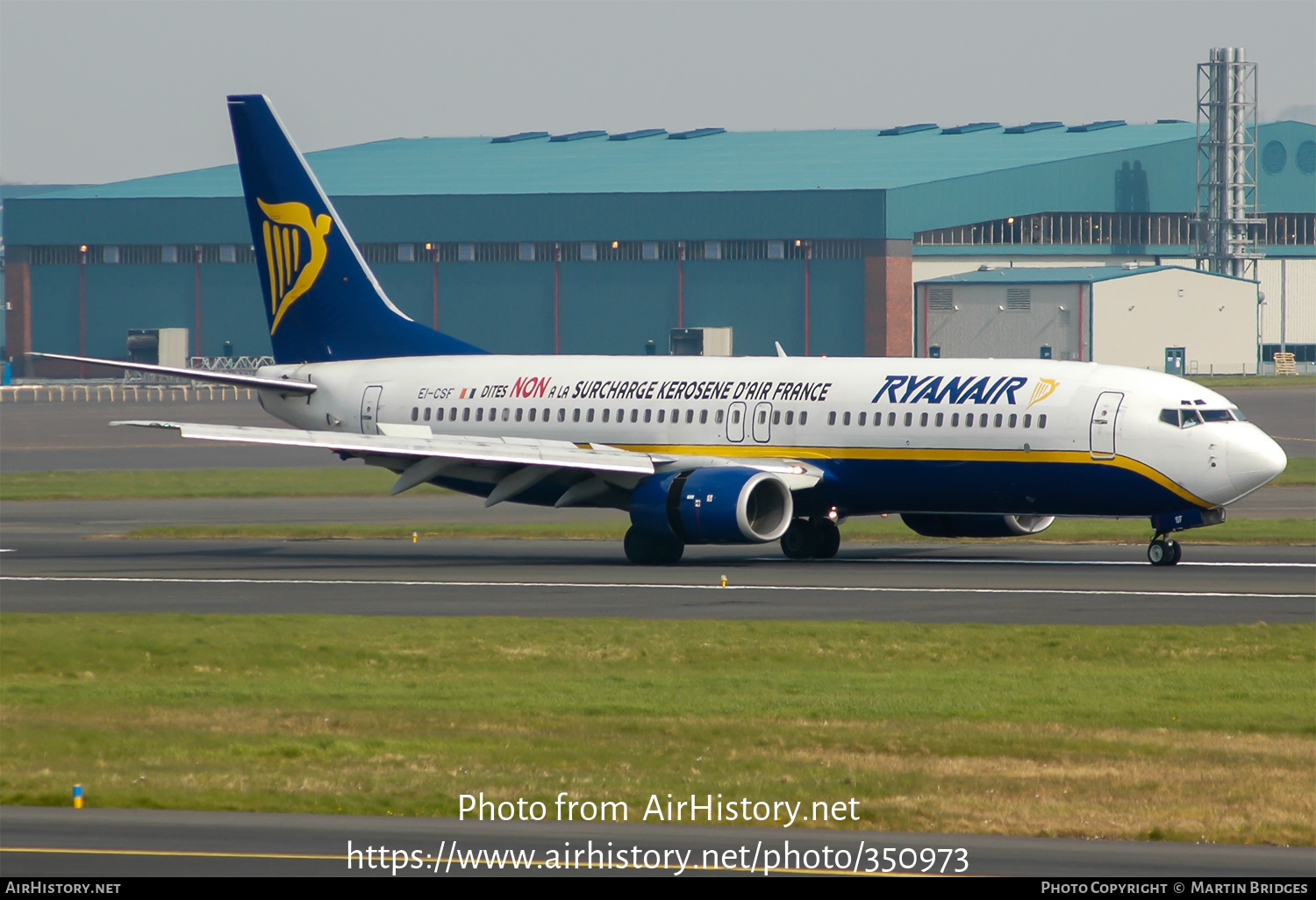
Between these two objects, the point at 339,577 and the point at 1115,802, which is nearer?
the point at 1115,802

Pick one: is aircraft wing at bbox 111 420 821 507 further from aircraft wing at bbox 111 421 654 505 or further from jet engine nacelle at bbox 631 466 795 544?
jet engine nacelle at bbox 631 466 795 544

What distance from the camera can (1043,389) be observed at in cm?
3950

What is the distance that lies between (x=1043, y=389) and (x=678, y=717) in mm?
19608

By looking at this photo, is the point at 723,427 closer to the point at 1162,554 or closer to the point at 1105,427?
the point at 1105,427

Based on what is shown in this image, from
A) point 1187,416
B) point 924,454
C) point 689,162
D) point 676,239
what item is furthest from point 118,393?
point 1187,416

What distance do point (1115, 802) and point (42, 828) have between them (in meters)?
9.01

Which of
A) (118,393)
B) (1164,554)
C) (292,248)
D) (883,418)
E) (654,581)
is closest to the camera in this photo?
(654,581)

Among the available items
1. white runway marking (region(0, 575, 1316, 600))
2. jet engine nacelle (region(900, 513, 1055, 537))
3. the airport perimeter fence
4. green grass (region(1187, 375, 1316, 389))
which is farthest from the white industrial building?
white runway marking (region(0, 575, 1316, 600))

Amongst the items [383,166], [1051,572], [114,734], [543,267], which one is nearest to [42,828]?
[114,734]

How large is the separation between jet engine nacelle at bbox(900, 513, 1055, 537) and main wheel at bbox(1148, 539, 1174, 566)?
9.07ft

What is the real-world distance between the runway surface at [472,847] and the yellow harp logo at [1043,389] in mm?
24512

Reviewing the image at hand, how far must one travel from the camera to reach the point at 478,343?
134375 mm

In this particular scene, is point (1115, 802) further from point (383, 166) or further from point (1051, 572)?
point (383, 166)

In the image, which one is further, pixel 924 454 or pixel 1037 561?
pixel 1037 561
